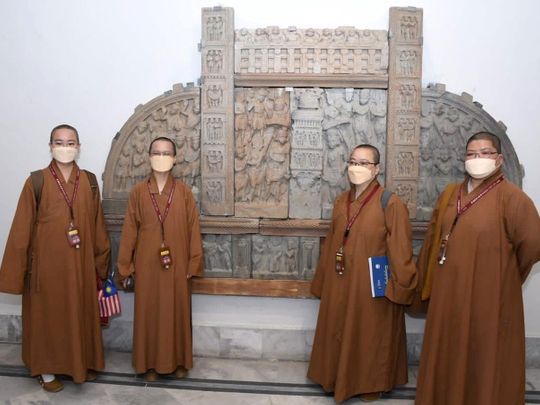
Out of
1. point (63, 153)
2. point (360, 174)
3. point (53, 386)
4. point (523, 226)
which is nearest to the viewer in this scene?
point (523, 226)

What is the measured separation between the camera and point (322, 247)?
171 inches

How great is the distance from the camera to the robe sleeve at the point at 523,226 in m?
3.06

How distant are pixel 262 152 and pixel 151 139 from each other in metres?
1.04

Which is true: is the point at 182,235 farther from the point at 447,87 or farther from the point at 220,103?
the point at 447,87

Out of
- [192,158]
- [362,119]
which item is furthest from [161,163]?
[362,119]

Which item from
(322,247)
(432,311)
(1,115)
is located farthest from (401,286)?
(1,115)

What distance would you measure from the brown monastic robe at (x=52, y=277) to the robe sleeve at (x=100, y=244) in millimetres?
136

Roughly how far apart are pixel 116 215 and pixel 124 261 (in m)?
0.68

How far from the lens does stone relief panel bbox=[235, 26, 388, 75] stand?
410cm

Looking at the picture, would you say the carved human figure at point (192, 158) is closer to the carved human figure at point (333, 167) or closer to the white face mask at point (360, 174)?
the carved human figure at point (333, 167)

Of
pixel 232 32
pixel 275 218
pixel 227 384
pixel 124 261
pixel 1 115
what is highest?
pixel 232 32

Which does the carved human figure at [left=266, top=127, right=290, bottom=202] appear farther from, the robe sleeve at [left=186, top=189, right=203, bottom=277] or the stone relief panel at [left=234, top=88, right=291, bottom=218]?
the robe sleeve at [left=186, top=189, right=203, bottom=277]

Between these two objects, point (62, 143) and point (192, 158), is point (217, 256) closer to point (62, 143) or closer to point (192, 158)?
point (192, 158)

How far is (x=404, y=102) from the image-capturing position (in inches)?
162
